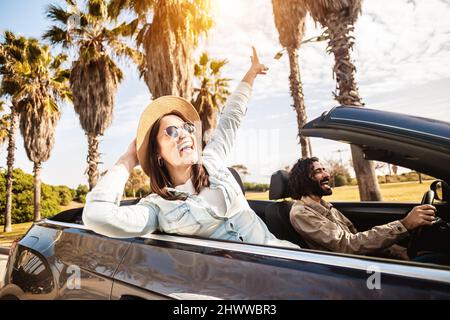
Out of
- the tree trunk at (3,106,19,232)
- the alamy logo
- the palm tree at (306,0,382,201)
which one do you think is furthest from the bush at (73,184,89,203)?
the alamy logo

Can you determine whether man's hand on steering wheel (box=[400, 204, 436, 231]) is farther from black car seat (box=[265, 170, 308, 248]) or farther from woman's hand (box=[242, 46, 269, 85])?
woman's hand (box=[242, 46, 269, 85])

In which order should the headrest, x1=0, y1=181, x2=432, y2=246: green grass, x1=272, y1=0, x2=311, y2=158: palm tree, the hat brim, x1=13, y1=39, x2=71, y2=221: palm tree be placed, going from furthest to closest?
1. x1=13, y1=39, x2=71, y2=221: palm tree
2. x1=272, y1=0, x2=311, y2=158: palm tree
3. x1=0, y1=181, x2=432, y2=246: green grass
4. the headrest
5. the hat brim

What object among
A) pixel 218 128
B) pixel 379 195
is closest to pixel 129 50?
pixel 379 195

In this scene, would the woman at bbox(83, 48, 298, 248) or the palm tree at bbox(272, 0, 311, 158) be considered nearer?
the woman at bbox(83, 48, 298, 248)

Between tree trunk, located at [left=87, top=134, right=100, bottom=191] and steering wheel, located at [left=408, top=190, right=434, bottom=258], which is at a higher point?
tree trunk, located at [left=87, top=134, right=100, bottom=191]

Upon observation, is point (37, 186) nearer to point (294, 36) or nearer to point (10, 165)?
point (10, 165)

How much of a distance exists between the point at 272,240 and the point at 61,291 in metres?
1.21

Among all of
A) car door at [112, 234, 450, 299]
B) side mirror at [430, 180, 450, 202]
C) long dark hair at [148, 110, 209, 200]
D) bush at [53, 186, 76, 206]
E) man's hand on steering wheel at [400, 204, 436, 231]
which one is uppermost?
bush at [53, 186, 76, 206]

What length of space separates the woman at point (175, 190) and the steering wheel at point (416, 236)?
891 millimetres

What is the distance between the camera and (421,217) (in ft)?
7.13

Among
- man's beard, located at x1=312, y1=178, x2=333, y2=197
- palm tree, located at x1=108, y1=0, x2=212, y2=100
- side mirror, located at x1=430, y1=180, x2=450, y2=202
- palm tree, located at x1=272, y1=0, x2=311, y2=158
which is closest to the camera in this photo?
side mirror, located at x1=430, y1=180, x2=450, y2=202

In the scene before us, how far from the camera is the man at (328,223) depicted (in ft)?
7.36

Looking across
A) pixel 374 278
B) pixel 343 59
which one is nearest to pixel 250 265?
Result: pixel 374 278

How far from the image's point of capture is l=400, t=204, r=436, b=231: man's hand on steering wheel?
2156 millimetres
